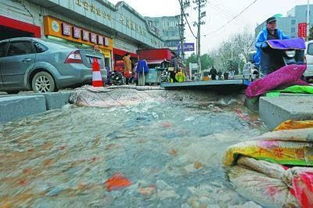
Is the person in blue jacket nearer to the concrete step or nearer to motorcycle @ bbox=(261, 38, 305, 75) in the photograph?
motorcycle @ bbox=(261, 38, 305, 75)

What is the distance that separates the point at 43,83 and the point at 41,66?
0.34m

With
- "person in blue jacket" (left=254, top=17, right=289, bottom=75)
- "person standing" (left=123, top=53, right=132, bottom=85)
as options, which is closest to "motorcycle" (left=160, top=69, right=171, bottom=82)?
"person standing" (left=123, top=53, right=132, bottom=85)

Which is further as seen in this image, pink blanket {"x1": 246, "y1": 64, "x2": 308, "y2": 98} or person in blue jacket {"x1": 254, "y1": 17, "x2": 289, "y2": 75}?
person in blue jacket {"x1": 254, "y1": 17, "x2": 289, "y2": 75}

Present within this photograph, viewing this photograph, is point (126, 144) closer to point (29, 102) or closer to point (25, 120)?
point (25, 120)

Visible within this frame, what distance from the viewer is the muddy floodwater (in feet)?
5.41

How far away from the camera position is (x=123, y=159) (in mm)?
2268

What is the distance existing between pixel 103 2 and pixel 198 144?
20.7m

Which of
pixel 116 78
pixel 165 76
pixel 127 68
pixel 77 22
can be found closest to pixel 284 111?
pixel 116 78

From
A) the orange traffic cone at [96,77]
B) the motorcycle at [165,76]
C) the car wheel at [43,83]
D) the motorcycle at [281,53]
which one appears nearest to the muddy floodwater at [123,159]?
the motorcycle at [281,53]

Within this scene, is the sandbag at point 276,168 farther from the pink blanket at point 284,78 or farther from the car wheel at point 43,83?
the car wheel at point 43,83

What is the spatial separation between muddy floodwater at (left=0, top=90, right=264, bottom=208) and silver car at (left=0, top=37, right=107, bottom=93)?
255 centimetres

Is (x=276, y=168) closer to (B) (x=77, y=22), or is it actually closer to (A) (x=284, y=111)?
(A) (x=284, y=111)

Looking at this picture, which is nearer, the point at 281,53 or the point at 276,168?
the point at 276,168

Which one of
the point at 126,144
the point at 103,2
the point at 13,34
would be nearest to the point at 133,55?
the point at 103,2
